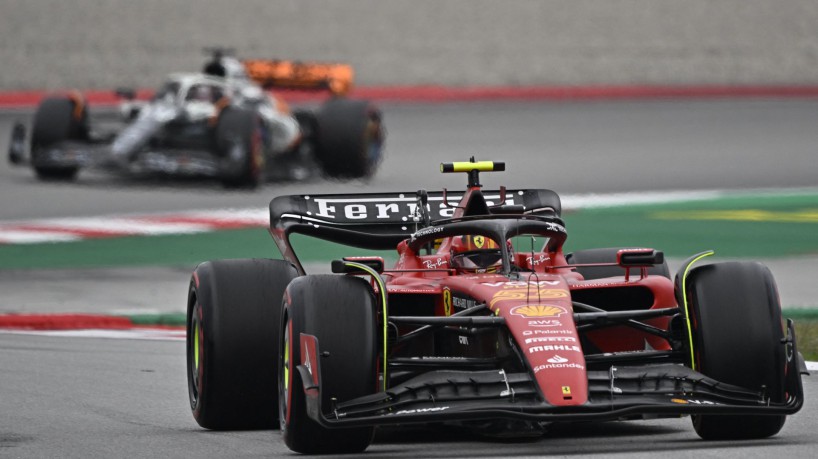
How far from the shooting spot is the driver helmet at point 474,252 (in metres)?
9.12

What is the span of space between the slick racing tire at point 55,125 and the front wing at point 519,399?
591 inches

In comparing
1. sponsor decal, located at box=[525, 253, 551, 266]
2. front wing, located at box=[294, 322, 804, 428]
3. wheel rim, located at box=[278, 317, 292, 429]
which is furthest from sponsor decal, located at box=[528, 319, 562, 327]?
sponsor decal, located at box=[525, 253, 551, 266]

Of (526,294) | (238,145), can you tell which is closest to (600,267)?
(526,294)

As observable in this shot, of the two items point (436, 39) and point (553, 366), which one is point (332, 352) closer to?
point (553, 366)

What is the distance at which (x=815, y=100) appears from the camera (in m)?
32.2

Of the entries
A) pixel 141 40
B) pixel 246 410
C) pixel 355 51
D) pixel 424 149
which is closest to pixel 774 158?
pixel 424 149

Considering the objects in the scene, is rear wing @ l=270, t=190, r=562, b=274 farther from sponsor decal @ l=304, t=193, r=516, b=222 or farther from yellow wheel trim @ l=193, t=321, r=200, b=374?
yellow wheel trim @ l=193, t=321, r=200, b=374

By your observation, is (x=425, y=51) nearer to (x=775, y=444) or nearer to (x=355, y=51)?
(x=355, y=51)

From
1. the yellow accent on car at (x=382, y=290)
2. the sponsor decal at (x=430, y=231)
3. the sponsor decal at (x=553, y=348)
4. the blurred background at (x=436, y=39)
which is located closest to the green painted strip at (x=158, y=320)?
the sponsor decal at (x=430, y=231)

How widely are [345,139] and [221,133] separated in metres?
2.00

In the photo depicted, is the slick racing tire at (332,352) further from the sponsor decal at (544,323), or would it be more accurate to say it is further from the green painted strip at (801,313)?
the green painted strip at (801,313)

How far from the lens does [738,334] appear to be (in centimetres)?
795

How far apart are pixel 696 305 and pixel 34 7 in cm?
3150

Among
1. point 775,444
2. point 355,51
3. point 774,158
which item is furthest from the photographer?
point 355,51
